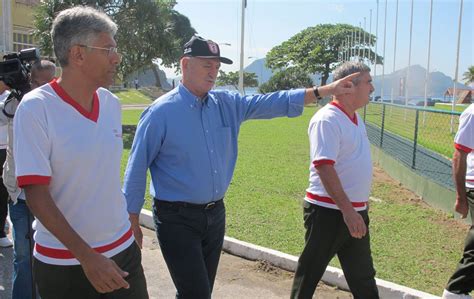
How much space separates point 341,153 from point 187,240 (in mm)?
1211

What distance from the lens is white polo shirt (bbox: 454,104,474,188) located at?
390 centimetres

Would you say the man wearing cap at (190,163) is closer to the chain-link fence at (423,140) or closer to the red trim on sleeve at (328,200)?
the red trim on sleeve at (328,200)

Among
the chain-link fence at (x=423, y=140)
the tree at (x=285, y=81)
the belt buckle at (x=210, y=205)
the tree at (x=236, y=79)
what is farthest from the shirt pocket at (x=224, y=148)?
the tree at (x=236, y=79)

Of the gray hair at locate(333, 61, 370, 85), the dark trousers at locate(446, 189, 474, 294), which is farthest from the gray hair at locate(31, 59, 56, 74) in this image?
the dark trousers at locate(446, 189, 474, 294)

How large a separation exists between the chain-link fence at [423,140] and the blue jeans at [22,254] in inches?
232

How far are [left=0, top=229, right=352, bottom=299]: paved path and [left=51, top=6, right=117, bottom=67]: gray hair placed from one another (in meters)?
2.81

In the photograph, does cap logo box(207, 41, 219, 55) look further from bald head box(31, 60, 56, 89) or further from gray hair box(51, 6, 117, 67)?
bald head box(31, 60, 56, 89)

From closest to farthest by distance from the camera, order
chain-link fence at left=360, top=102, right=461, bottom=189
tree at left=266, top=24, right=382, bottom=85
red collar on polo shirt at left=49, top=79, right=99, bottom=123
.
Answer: red collar on polo shirt at left=49, top=79, right=99, bottom=123 → chain-link fence at left=360, top=102, right=461, bottom=189 → tree at left=266, top=24, right=382, bottom=85

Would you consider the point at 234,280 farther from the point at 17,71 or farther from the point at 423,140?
the point at 423,140

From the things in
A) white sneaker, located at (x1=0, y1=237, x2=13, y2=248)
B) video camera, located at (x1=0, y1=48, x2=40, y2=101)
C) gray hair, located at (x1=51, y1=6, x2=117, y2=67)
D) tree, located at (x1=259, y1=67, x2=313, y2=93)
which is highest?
tree, located at (x1=259, y1=67, x2=313, y2=93)

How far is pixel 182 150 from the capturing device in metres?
3.02

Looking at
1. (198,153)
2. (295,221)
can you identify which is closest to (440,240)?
(295,221)

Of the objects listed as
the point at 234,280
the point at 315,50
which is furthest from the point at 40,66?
the point at 315,50

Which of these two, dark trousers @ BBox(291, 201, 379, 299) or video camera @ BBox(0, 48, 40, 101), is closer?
video camera @ BBox(0, 48, 40, 101)
